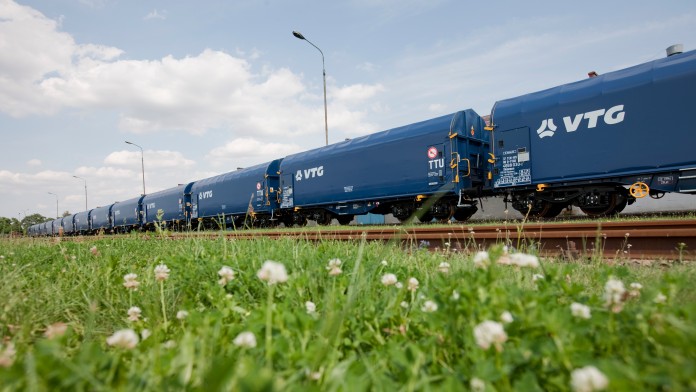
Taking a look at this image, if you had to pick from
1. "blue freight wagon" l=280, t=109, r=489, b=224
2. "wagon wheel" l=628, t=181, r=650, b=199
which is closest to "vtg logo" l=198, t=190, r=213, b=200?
"blue freight wagon" l=280, t=109, r=489, b=224

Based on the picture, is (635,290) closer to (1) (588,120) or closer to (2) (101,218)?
(1) (588,120)

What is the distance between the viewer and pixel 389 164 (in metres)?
13.2

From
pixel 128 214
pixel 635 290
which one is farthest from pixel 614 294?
pixel 128 214

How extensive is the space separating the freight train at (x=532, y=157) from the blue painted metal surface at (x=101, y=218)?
25644 millimetres

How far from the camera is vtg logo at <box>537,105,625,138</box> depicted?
9.05 meters

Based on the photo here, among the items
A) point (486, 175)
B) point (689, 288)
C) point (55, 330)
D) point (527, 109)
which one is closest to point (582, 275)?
point (689, 288)

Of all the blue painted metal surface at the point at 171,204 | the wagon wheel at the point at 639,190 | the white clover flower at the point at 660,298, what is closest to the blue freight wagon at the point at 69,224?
the blue painted metal surface at the point at 171,204

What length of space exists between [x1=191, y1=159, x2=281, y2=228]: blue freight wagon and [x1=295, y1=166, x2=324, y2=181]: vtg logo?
2.09 m

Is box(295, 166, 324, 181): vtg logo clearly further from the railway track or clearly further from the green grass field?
the green grass field

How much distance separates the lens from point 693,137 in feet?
26.6

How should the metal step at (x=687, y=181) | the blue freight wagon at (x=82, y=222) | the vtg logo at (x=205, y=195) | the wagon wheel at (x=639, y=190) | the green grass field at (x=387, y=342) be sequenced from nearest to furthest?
1. the green grass field at (x=387, y=342)
2. the metal step at (x=687, y=181)
3. the wagon wheel at (x=639, y=190)
4. the vtg logo at (x=205, y=195)
5. the blue freight wagon at (x=82, y=222)

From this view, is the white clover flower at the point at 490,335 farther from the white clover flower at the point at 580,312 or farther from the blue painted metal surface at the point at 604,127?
the blue painted metal surface at the point at 604,127

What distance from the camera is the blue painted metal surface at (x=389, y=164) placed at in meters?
11.9

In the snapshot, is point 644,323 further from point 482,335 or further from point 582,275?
point 582,275
